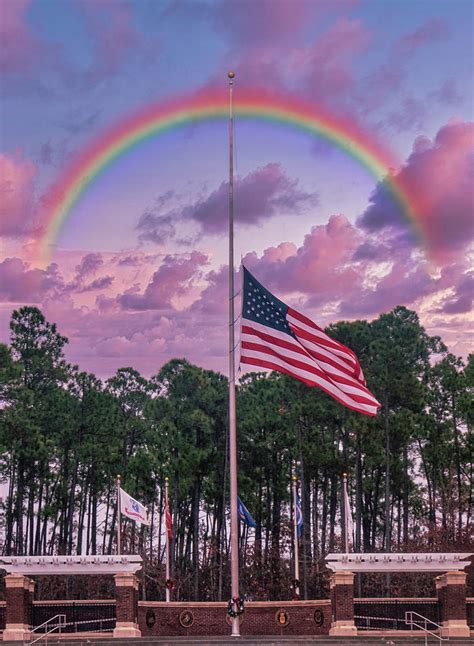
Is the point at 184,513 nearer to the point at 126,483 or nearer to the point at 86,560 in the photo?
the point at 126,483

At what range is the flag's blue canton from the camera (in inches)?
1341

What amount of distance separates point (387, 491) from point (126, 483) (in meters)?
18.7

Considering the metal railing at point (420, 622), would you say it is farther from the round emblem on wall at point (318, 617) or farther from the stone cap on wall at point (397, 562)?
the round emblem on wall at point (318, 617)

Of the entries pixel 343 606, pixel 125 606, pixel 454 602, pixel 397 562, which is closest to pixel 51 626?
pixel 125 606

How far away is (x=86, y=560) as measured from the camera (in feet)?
132

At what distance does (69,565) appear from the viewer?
4062cm

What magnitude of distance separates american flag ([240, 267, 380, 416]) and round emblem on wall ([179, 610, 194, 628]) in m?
14.7

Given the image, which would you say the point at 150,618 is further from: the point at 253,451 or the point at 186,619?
the point at 253,451

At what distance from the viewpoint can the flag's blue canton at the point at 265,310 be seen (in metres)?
34.1

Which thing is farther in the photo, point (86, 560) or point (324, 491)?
point (324, 491)

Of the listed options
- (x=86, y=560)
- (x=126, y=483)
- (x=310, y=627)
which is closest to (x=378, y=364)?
(x=126, y=483)

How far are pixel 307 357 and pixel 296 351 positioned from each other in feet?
1.33

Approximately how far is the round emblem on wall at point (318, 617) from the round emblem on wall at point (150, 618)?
6.63 meters

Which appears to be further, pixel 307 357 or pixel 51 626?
pixel 51 626
